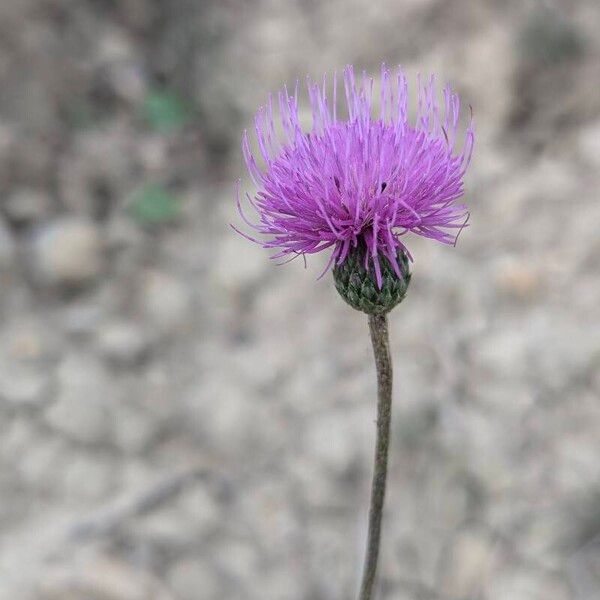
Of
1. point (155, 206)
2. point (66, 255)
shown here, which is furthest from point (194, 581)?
point (155, 206)

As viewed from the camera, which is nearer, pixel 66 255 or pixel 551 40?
pixel 551 40

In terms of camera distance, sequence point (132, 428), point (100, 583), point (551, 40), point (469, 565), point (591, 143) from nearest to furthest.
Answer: point (469, 565) → point (100, 583) → point (132, 428) → point (591, 143) → point (551, 40)

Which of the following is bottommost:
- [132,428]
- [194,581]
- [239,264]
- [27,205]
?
[194,581]

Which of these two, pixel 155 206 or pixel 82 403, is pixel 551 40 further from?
pixel 82 403

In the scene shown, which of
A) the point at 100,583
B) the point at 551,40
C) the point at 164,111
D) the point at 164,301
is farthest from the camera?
the point at 164,111

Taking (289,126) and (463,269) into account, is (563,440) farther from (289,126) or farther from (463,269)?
(289,126)

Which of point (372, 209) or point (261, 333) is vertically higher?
point (261, 333)

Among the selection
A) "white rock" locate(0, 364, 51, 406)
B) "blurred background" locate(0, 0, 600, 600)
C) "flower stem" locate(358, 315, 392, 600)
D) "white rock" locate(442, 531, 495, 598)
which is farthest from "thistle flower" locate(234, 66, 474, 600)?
"white rock" locate(0, 364, 51, 406)

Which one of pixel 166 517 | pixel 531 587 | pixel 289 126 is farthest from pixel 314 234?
pixel 166 517
